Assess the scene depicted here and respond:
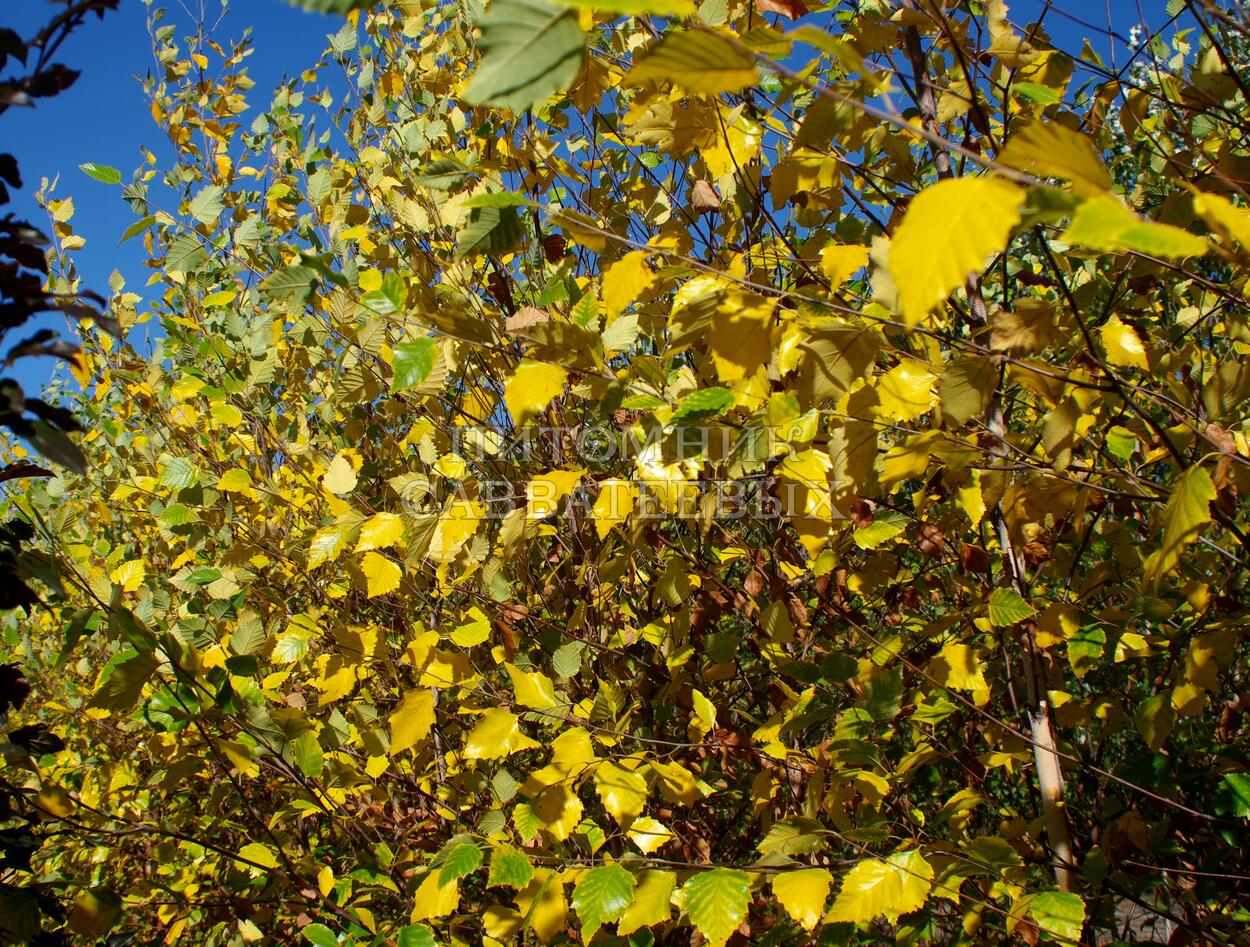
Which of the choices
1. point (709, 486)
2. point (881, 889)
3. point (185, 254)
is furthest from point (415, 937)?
point (185, 254)

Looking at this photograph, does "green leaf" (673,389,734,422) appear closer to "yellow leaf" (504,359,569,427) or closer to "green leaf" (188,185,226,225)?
"yellow leaf" (504,359,569,427)

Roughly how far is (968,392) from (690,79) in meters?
0.60

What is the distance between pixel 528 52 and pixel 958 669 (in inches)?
51.9

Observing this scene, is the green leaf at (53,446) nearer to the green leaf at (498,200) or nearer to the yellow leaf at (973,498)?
the green leaf at (498,200)

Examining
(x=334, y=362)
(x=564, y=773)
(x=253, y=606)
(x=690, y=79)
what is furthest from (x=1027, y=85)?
(x=253, y=606)

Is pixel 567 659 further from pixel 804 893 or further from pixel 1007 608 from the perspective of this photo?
pixel 1007 608

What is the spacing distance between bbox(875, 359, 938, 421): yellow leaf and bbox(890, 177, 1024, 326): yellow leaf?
0.57 m

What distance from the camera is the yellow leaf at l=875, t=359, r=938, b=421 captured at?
3.65 ft

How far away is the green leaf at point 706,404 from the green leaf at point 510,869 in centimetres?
83

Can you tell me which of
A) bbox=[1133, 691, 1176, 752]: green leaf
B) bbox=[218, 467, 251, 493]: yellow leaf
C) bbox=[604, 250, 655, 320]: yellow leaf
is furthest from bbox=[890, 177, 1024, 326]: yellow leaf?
bbox=[218, 467, 251, 493]: yellow leaf

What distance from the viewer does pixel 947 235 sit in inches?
21.5

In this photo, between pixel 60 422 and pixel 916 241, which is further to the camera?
pixel 60 422

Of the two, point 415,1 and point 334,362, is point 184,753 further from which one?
point 415,1

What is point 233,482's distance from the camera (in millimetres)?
2049
